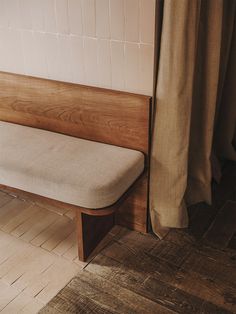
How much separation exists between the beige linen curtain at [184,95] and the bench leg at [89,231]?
246mm

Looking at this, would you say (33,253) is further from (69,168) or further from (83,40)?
(83,40)

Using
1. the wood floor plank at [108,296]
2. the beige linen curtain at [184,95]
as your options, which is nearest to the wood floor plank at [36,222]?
the wood floor plank at [108,296]

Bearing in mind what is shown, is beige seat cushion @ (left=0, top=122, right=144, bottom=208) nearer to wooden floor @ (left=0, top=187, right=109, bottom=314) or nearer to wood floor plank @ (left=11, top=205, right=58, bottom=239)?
wooden floor @ (left=0, top=187, right=109, bottom=314)

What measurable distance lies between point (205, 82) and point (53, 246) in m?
1.05

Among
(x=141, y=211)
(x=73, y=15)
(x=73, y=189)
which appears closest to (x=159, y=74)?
(x=73, y=15)

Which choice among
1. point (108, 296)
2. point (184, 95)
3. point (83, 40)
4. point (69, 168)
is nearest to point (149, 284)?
point (108, 296)

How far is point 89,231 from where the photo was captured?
5.76 ft

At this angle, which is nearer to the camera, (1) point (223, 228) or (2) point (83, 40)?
(2) point (83, 40)

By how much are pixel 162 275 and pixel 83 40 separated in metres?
1.07

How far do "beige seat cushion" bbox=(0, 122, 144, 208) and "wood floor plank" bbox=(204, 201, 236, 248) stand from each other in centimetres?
54

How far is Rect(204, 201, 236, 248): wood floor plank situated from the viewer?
188 cm

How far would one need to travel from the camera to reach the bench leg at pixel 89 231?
1684 millimetres

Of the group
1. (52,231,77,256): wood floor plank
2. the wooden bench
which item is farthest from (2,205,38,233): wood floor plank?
the wooden bench

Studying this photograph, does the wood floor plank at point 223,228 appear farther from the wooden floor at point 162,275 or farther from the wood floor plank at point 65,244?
the wood floor plank at point 65,244
